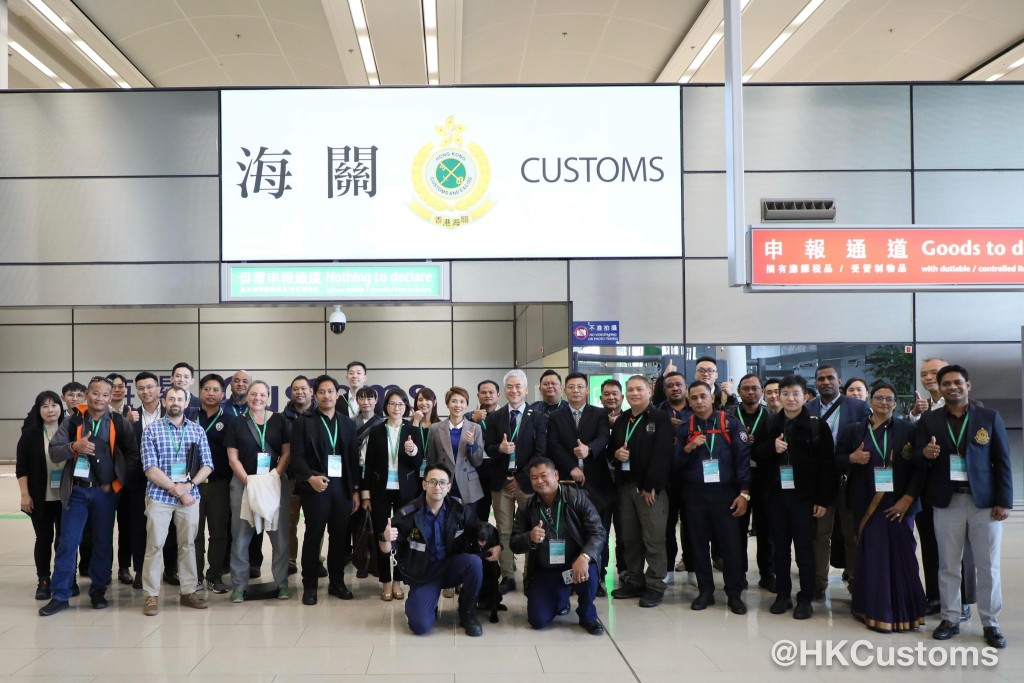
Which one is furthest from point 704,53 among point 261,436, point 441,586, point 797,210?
point 441,586

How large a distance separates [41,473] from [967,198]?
29.7 feet

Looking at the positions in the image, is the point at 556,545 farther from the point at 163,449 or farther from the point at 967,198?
the point at 967,198

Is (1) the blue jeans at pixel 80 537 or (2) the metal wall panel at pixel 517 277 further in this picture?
(2) the metal wall panel at pixel 517 277

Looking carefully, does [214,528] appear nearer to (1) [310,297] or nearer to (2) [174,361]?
(1) [310,297]

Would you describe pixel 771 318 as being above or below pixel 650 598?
above

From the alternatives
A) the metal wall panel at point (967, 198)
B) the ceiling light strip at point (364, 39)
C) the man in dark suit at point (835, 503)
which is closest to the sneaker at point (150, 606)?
the man in dark suit at point (835, 503)

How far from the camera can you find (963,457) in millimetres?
→ 4348

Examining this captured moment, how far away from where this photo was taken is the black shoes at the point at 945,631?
4.36 metres

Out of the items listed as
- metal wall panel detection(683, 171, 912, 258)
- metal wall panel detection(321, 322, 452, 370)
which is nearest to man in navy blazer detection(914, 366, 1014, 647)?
metal wall panel detection(683, 171, 912, 258)

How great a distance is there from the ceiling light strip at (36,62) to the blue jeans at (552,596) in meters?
10.8

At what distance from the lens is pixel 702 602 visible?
505 cm

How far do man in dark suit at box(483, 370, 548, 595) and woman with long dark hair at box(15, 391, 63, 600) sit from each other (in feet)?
9.63

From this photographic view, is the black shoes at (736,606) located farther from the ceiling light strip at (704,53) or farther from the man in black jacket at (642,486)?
the ceiling light strip at (704,53)

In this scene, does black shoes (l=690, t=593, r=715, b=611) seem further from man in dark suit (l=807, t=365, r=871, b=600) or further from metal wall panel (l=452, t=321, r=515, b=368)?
metal wall panel (l=452, t=321, r=515, b=368)
